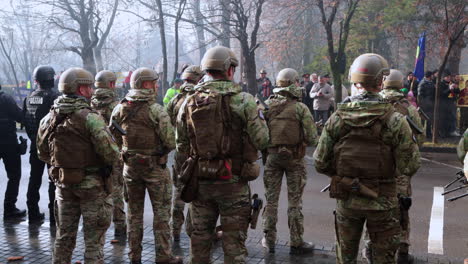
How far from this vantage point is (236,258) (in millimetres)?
4191

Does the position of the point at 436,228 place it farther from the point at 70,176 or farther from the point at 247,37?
the point at 247,37

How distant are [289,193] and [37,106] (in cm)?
357

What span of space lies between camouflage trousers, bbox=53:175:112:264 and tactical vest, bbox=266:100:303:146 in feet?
7.20

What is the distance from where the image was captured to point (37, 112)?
6879 millimetres

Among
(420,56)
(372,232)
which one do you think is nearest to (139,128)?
(372,232)

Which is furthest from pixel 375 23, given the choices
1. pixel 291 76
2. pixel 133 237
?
pixel 133 237

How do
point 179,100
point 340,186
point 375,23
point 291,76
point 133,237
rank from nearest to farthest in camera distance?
point 340,186, point 133,237, point 291,76, point 179,100, point 375,23

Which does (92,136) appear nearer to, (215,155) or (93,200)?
(93,200)

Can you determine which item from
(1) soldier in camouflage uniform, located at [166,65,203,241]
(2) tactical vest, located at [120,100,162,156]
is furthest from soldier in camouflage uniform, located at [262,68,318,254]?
(2) tactical vest, located at [120,100,162,156]

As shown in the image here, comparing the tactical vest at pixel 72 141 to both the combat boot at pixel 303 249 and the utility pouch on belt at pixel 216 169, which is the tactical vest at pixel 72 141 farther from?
the combat boot at pixel 303 249

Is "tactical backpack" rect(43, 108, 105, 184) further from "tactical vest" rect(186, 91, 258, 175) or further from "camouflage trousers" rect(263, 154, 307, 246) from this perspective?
"camouflage trousers" rect(263, 154, 307, 246)

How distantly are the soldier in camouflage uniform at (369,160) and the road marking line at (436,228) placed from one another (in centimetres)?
241

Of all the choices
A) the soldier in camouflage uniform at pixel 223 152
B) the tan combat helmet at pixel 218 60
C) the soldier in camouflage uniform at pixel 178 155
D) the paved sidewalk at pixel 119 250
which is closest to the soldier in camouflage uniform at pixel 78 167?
the soldier in camouflage uniform at pixel 223 152

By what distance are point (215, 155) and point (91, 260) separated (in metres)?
1.58
